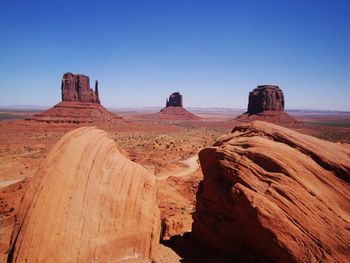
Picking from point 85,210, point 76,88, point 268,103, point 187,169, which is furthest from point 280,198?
point 268,103

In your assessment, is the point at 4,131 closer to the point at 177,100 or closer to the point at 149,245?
the point at 149,245

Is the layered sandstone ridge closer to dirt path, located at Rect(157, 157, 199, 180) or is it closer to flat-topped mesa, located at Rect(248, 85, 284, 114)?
dirt path, located at Rect(157, 157, 199, 180)

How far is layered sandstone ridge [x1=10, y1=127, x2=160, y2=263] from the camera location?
7.43m

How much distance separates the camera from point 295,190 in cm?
769

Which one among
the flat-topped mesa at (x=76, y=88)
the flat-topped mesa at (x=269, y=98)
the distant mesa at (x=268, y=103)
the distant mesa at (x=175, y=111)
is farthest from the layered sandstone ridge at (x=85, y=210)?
the distant mesa at (x=175, y=111)

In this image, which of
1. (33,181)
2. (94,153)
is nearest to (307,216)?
(94,153)

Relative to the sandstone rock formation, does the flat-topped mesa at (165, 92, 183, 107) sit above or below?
above

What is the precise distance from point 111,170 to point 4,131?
70.2 metres

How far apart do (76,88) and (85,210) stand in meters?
95.1

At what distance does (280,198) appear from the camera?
25.0ft

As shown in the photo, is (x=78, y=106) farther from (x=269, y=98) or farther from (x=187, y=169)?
(x=269, y=98)

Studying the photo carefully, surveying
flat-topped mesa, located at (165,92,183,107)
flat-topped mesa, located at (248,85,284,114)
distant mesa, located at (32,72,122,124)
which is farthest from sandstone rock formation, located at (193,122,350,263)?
flat-topped mesa, located at (165,92,183,107)

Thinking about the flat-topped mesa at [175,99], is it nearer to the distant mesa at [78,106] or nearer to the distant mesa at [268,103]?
the distant mesa at [268,103]

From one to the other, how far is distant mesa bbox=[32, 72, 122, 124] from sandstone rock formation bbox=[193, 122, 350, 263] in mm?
→ 75661
